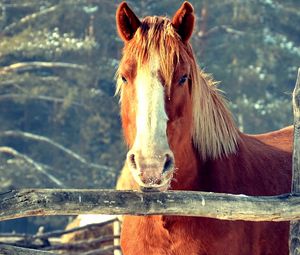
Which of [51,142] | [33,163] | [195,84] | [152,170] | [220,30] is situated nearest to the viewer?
[152,170]

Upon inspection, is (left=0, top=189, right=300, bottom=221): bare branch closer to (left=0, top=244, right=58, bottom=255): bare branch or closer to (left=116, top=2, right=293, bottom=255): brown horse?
(left=116, top=2, right=293, bottom=255): brown horse

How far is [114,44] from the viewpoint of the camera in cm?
2516

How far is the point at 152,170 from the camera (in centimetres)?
425

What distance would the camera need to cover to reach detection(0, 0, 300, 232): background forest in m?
23.7

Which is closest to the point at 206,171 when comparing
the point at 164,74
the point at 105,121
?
the point at 164,74

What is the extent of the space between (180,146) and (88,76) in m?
19.4

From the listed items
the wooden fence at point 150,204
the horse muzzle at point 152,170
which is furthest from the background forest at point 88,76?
the horse muzzle at point 152,170

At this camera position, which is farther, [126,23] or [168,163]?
[126,23]

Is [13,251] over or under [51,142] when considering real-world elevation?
over

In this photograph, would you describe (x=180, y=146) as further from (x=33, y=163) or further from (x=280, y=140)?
(x=33, y=163)

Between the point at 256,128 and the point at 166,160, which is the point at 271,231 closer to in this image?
the point at 166,160

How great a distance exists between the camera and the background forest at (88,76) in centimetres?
2373

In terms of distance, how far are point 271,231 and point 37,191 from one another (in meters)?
1.76

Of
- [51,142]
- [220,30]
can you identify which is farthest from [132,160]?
[220,30]
